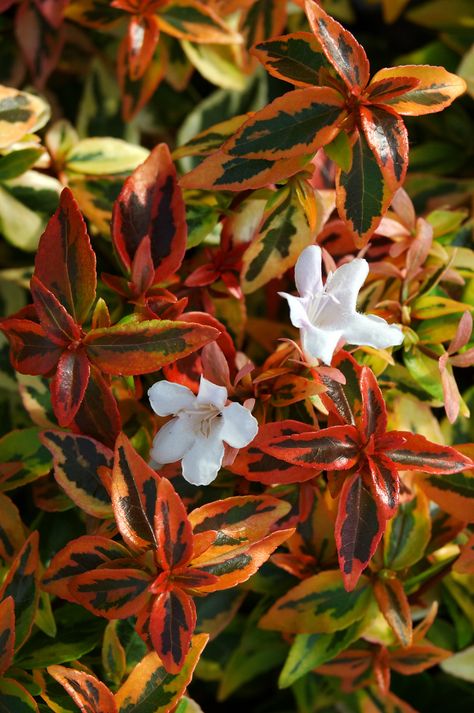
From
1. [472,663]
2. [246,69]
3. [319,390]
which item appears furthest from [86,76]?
[472,663]

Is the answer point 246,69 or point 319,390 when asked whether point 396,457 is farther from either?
point 246,69

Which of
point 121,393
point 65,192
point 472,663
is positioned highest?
point 65,192

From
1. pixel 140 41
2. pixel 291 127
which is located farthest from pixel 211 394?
pixel 140 41

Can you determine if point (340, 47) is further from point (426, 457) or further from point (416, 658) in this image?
point (416, 658)

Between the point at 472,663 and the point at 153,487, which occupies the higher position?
the point at 153,487

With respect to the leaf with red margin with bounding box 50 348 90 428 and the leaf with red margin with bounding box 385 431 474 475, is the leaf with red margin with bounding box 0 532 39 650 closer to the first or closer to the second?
the leaf with red margin with bounding box 50 348 90 428

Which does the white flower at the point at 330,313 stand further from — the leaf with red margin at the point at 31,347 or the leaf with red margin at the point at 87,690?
the leaf with red margin at the point at 87,690

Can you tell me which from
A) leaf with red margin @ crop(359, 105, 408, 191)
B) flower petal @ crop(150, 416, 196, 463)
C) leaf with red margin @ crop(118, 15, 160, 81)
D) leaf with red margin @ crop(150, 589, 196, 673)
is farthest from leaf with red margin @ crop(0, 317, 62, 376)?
leaf with red margin @ crop(118, 15, 160, 81)
